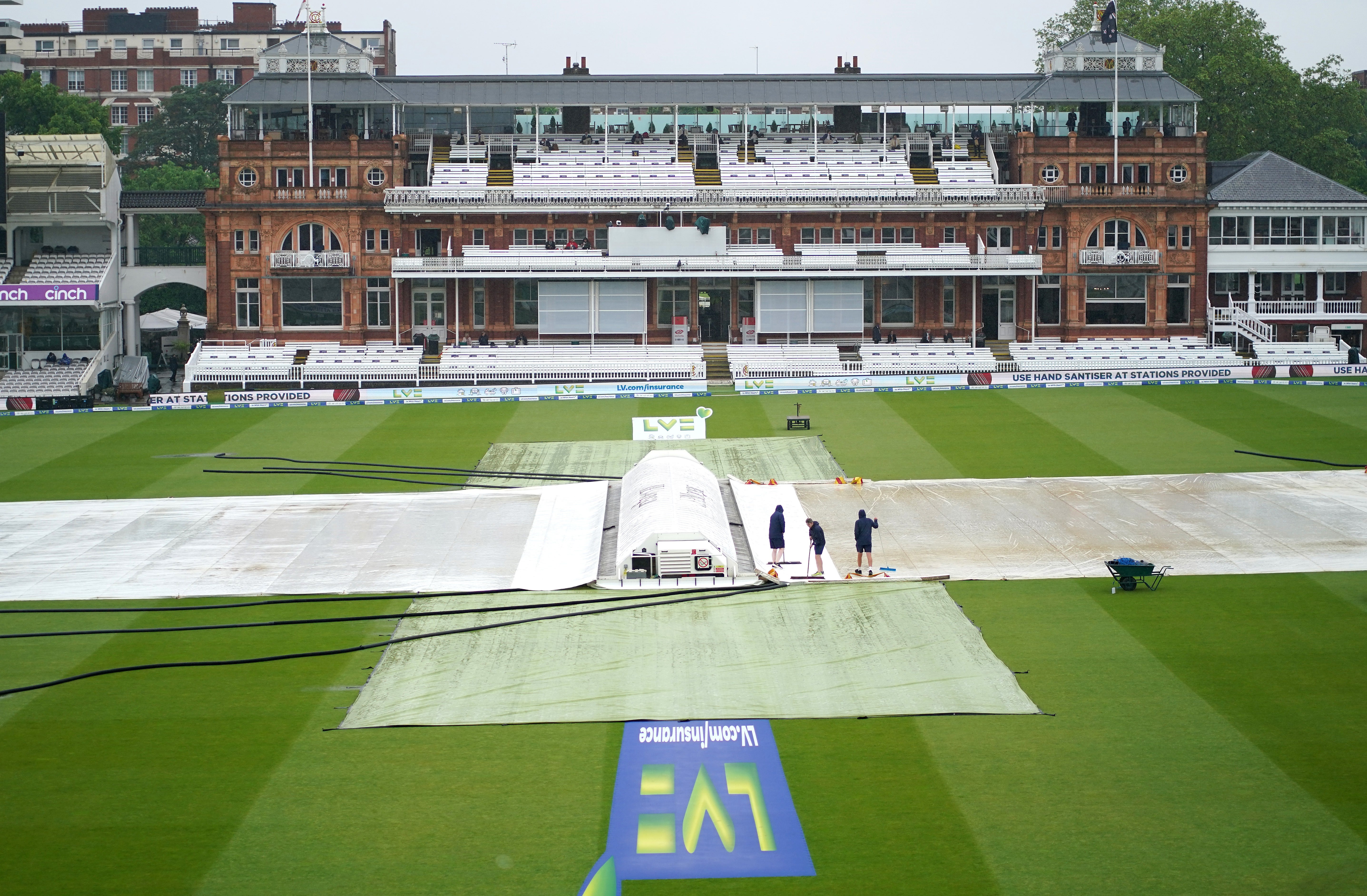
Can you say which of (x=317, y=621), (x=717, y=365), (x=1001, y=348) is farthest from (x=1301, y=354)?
(x=317, y=621)

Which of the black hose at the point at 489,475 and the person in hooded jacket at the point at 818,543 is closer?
the person in hooded jacket at the point at 818,543

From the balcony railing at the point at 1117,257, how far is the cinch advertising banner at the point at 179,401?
38309 millimetres

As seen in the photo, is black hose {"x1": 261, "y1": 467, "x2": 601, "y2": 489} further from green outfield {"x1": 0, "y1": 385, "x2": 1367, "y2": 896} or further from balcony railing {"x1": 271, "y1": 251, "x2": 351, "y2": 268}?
balcony railing {"x1": 271, "y1": 251, "x2": 351, "y2": 268}

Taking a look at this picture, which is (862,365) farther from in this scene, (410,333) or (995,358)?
(410,333)

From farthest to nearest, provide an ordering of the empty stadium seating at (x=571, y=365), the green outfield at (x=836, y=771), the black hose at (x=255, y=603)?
the empty stadium seating at (x=571, y=365), the black hose at (x=255, y=603), the green outfield at (x=836, y=771)

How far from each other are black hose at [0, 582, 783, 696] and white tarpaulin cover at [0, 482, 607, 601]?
2141 mm

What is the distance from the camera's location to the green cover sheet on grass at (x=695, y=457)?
135 ft

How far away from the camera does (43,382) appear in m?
59.1

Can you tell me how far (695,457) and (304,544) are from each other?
13931 millimetres

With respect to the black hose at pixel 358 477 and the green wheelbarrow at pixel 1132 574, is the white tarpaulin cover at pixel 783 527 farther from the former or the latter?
the black hose at pixel 358 477

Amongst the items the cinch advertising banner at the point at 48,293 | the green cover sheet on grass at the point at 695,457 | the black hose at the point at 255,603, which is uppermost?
the cinch advertising banner at the point at 48,293

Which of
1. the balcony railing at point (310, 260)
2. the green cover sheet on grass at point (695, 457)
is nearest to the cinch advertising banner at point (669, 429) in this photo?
the green cover sheet on grass at point (695, 457)

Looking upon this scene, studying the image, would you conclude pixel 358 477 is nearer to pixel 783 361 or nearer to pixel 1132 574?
pixel 1132 574

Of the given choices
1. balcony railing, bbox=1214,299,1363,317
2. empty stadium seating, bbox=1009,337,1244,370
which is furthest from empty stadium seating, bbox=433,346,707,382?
balcony railing, bbox=1214,299,1363,317
